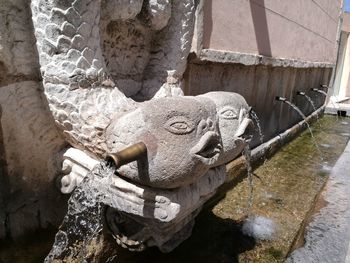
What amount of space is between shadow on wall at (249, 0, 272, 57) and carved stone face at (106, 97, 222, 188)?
2300 mm

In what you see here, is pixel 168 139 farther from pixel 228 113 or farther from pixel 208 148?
pixel 228 113

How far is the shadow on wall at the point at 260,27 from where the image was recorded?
322cm

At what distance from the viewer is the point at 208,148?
131 centimetres

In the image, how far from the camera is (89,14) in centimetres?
141

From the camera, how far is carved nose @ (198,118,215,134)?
1275 millimetres

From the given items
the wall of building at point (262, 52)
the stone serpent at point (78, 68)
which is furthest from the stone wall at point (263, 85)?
the stone serpent at point (78, 68)

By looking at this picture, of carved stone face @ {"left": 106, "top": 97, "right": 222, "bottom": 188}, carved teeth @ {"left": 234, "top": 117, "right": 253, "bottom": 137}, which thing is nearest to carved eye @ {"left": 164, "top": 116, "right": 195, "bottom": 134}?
carved stone face @ {"left": 106, "top": 97, "right": 222, "bottom": 188}

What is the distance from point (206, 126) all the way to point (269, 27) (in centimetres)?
285

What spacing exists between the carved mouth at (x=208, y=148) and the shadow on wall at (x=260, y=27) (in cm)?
227

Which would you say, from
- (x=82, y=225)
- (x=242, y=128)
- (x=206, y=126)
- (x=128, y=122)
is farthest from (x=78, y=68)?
(x=242, y=128)

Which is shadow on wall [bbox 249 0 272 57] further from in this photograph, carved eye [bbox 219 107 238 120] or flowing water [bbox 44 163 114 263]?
flowing water [bbox 44 163 114 263]

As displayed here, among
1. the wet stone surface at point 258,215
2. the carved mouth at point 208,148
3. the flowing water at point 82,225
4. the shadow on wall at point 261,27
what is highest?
the shadow on wall at point 261,27

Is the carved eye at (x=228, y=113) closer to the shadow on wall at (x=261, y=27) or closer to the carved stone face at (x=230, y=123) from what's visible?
the carved stone face at (x=230, y=123)

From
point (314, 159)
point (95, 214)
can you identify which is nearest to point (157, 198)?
point (95, 214)
